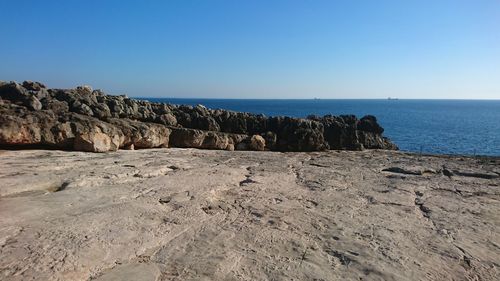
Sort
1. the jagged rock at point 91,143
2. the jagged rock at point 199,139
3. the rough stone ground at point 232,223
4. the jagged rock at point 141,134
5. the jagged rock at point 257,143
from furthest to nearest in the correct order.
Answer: the jagged rock at point 257,143 < the jagged rock at point 199,139 < the jagged rock at point 141,134 < the jagged rock at point 91,143 < the rough stone ground at point 232,223

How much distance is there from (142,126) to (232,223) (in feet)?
31.1

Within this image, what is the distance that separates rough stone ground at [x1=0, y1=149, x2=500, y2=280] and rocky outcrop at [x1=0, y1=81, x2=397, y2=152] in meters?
1.36

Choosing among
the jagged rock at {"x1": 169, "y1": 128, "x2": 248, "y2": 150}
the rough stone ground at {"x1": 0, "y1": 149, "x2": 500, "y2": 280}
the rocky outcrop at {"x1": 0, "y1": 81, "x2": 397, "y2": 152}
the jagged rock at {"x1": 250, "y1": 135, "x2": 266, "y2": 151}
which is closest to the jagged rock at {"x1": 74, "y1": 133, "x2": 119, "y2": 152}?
the rocky outcrop at {"x1": 0, "y1": 81, "x2": 397, "y2": 152}

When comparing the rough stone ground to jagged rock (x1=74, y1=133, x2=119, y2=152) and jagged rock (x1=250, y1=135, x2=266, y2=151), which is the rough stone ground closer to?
jagged rock (x1=74, y1=133, x2=119, y2=152)

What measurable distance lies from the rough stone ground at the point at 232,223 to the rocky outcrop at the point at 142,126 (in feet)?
4.48

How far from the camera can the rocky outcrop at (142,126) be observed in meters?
13.2

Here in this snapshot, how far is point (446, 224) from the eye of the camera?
7602mm

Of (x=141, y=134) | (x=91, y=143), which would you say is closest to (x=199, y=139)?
(x=141, y=134)

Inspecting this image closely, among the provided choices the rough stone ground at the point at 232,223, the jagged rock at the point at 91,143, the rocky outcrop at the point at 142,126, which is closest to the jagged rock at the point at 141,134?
the rocky outcrop at the point at 142,126

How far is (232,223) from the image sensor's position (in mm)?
7207

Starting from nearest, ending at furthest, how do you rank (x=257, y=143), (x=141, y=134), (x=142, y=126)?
(x=141, y=134) < (x=142, y=126) < (x=257, y=143)

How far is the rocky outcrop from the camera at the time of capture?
521 inches

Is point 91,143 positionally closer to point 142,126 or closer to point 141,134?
point 141,134

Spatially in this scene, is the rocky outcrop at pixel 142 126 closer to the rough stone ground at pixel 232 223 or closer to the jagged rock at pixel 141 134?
the jagged rock at pixel 141 134
